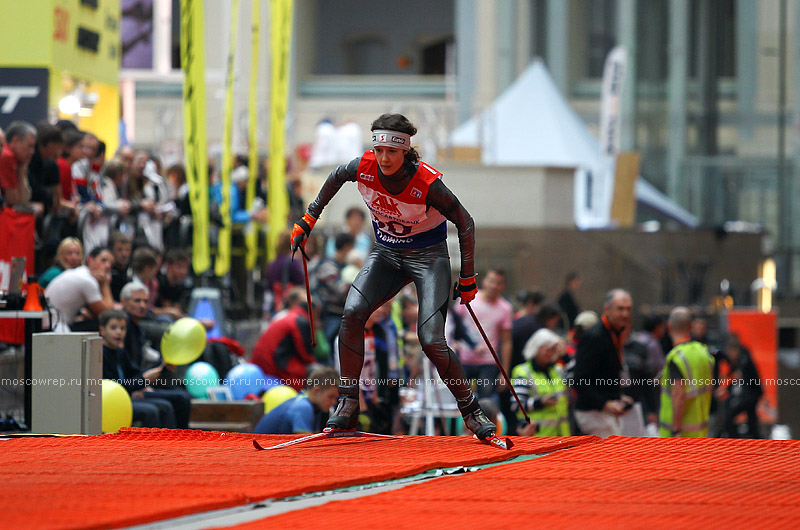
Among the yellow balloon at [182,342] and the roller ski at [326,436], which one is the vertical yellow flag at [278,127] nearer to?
the yellow balloon at [182,342]

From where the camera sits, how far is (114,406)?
350 inches

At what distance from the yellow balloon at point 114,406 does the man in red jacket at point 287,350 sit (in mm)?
2775

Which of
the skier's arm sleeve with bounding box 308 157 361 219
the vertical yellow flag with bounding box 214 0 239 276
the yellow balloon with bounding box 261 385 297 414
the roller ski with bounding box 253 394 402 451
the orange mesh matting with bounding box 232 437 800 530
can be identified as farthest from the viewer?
the vertical yellow flag with bounding box 214 0 239 276

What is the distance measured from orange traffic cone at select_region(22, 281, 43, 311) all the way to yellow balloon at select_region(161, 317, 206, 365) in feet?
5.03

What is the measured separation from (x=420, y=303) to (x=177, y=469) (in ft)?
6.27

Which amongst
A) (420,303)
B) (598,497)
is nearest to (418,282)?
(420,303)

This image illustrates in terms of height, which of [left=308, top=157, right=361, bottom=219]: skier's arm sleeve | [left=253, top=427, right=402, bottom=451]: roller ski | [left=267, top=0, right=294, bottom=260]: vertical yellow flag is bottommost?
[left=253, top=427, right=402, bottom=451]: roller ski

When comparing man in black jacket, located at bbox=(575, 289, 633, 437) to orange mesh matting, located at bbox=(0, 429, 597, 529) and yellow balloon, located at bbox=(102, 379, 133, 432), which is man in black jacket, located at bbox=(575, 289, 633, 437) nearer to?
orange mesh matting, located at bbox=(0, 429, 597, 529)

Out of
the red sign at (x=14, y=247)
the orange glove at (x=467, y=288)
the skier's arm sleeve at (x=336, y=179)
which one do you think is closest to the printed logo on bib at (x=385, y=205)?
the skier's arm sleeve at (x=336, y=179)

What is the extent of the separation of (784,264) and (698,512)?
27.7 metres

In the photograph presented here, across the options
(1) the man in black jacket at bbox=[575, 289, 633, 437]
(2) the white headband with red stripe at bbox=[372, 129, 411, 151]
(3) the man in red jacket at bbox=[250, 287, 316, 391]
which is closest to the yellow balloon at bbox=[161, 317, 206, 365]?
(3) the man in red jacket at bbox=[250, 287, 316, 391]

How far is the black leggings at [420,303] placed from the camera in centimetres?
766

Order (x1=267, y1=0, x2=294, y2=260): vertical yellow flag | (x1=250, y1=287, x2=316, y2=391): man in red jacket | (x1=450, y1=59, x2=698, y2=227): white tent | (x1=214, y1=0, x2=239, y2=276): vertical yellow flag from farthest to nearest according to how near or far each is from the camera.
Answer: (x1=450, y1=59, x2=698, y2=227): white tent, (x1=267, y1=0, x2=294, y2=260): vertical yellow flag, (x1=214, y1=0, x2=239, y2=276): vertical yellow flag, (x1=250, y1=287, x2=316, y2=391): man in red jacket

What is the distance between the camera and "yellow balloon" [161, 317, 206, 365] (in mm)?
10180
